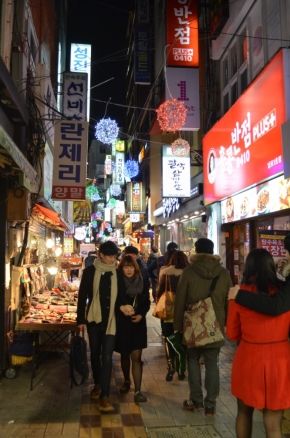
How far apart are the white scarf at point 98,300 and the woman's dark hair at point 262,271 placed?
2.59 metres

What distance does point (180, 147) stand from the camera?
49.5 ft

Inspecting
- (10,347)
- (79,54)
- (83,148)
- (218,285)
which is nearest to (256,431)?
(218,285)

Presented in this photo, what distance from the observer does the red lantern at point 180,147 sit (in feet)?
48.9

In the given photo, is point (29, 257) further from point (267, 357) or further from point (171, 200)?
point (171, 200)

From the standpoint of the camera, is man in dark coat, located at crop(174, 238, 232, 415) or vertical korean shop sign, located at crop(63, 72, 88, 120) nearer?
man in dark coat, located at crop(174, 238, 232, 415)

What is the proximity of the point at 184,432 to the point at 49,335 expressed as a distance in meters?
3.95

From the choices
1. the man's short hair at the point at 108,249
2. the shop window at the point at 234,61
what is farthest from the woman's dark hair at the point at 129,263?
the shop window at the point at 234,61

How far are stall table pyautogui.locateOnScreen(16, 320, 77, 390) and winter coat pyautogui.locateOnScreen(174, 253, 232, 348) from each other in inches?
92.0

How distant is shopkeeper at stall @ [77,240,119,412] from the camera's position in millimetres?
5531

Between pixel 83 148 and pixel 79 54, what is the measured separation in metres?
8.37

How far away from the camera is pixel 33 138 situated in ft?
30.2

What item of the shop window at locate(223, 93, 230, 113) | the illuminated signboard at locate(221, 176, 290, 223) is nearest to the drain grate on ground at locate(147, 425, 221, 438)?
the illuminated signboard at locate(221, 176, 290, 223)

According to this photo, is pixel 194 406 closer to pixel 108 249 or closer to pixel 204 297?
pixel 204 297

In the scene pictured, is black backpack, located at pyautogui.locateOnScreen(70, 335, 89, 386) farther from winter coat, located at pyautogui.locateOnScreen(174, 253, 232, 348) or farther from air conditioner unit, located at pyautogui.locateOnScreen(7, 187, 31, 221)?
air conditioner unit, located at pyautogui.locateOnScreen(7, 187, 31, 221)
